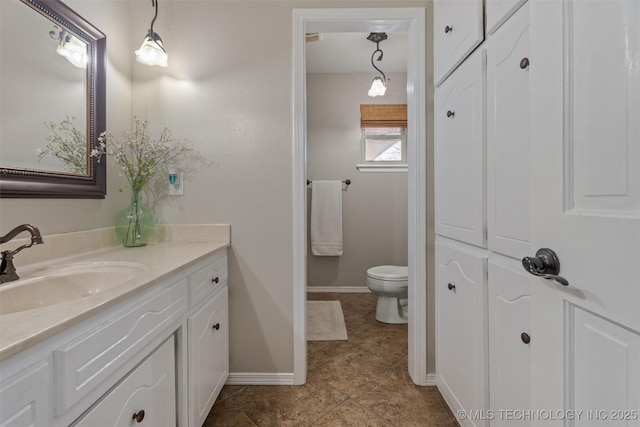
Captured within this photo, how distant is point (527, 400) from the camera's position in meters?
0.85

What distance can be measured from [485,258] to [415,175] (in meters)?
0.68

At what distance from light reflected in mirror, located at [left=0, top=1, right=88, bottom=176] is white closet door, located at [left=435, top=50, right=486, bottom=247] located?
1694 millimetres

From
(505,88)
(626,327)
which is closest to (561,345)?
(626,327)

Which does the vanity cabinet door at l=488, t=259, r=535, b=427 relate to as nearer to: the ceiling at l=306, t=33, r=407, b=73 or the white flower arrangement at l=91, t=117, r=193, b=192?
the white flower arrangement at l=91, t=117, r=193, b=192

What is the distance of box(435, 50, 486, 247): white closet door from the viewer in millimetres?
1090

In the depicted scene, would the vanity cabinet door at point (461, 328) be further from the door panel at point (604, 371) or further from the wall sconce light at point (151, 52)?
the wall sconce light at point (151, 52)

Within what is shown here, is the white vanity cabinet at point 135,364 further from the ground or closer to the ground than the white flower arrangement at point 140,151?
closer to the ground

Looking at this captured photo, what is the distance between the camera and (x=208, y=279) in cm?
133

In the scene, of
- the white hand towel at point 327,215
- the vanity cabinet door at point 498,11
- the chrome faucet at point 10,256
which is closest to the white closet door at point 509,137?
the vanity cabinet door at point 498,11

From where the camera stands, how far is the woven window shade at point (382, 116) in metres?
3.19

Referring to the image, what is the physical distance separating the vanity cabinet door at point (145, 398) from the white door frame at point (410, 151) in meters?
0.75

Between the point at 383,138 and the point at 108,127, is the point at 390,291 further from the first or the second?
the point at 108,127

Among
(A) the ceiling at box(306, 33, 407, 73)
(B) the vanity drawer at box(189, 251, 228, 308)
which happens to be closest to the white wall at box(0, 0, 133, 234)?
(B) the vanity drawer at box(189, 251, 228, 308)

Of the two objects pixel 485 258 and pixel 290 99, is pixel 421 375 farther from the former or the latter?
pixel 290 99
